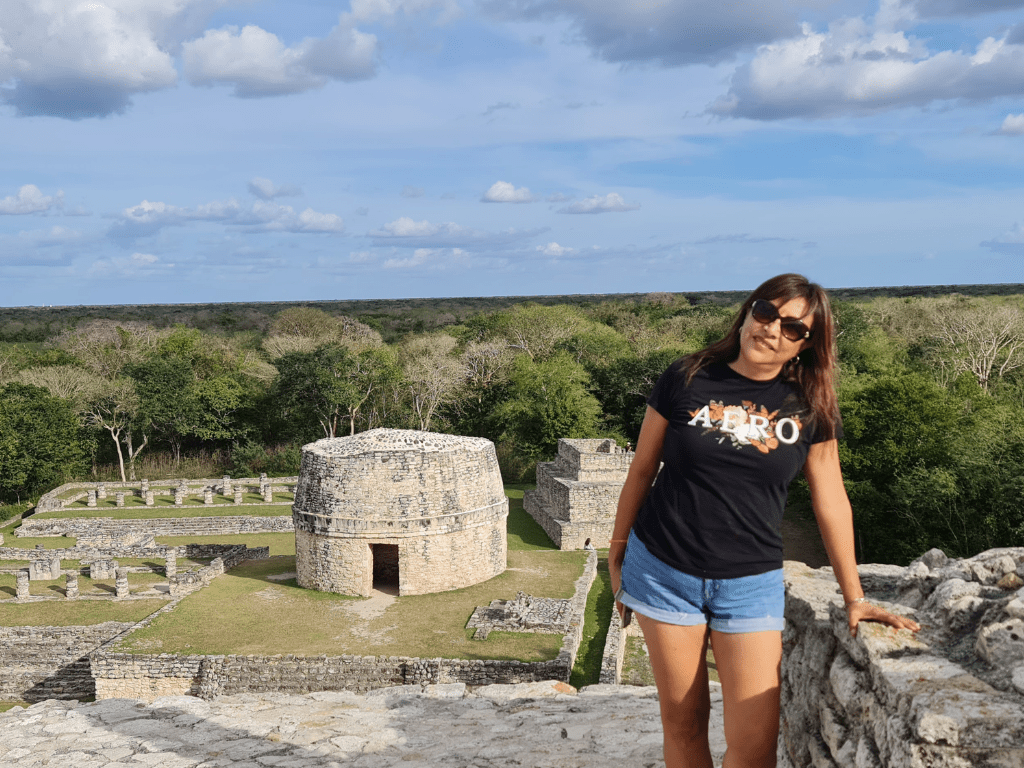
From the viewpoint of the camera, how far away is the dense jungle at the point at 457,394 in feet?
74.6

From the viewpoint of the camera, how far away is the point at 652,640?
3127 millimetres

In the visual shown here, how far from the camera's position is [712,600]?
9.78 feet

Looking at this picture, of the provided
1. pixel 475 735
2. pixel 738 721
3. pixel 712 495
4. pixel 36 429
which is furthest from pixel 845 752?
pixel 36 429

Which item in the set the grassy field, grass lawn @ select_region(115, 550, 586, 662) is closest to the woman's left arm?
the grassy field

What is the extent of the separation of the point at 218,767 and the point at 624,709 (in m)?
2.79

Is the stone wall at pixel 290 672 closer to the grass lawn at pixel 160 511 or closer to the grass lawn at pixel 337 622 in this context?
the grass lawn at pixel 337 622

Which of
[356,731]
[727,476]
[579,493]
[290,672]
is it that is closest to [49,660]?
[290,672]

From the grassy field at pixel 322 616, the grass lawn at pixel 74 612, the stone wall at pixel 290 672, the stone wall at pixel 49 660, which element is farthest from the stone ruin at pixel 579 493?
the stone wall at pixel 49 660

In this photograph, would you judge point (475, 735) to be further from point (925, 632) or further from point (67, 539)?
point (67, 539)

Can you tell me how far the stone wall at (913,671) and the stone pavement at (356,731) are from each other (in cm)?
146

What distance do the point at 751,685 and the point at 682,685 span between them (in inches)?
10.1

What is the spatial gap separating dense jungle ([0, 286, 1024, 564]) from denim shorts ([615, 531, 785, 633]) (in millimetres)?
20110

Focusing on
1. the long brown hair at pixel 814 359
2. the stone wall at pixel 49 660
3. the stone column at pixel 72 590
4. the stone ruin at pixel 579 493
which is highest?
the long brown hair at pixel 814 359

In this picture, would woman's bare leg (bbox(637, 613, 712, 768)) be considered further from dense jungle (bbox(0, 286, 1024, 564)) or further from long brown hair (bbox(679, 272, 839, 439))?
dense jungle (bbox(0, 286, 1024, 564))
